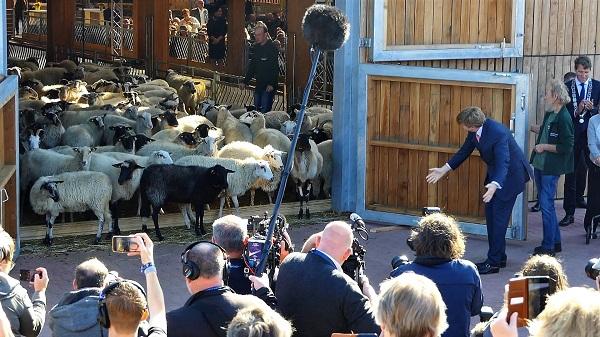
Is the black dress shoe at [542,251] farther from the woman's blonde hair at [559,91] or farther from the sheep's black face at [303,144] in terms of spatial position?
the sheep's black face at [303,144]

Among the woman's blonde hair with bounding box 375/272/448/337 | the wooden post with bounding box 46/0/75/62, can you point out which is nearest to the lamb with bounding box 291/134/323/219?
the woman's blonde hair with bounding box 375/272/448/337

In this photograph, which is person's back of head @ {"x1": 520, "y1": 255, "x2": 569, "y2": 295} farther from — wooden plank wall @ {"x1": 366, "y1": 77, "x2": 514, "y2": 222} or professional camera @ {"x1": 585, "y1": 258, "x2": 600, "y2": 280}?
wooden plank wall @ {"x1": 366, "y1": 77, "x2": 514, "y2": 222}

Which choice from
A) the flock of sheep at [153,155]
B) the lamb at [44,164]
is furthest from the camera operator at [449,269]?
the lamb at [44,164]

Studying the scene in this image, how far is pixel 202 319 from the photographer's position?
18.8 ft

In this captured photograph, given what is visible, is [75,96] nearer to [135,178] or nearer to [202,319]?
[135,178]

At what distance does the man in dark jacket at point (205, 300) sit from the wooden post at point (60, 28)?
2583 cm

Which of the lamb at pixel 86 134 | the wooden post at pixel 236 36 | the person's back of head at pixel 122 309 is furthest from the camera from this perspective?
the wooden post at pixel 236 36

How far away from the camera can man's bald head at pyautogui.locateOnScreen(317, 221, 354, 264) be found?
6.46 meters

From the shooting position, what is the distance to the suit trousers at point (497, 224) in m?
11.6

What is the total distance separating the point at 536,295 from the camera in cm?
483

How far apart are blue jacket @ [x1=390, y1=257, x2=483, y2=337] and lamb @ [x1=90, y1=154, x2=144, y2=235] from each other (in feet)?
23.3

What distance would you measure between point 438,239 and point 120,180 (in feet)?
23.8

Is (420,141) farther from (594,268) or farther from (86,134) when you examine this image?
(594,268)

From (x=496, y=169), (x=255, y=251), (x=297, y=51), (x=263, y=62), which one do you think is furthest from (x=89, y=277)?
(x=297, y=51)
